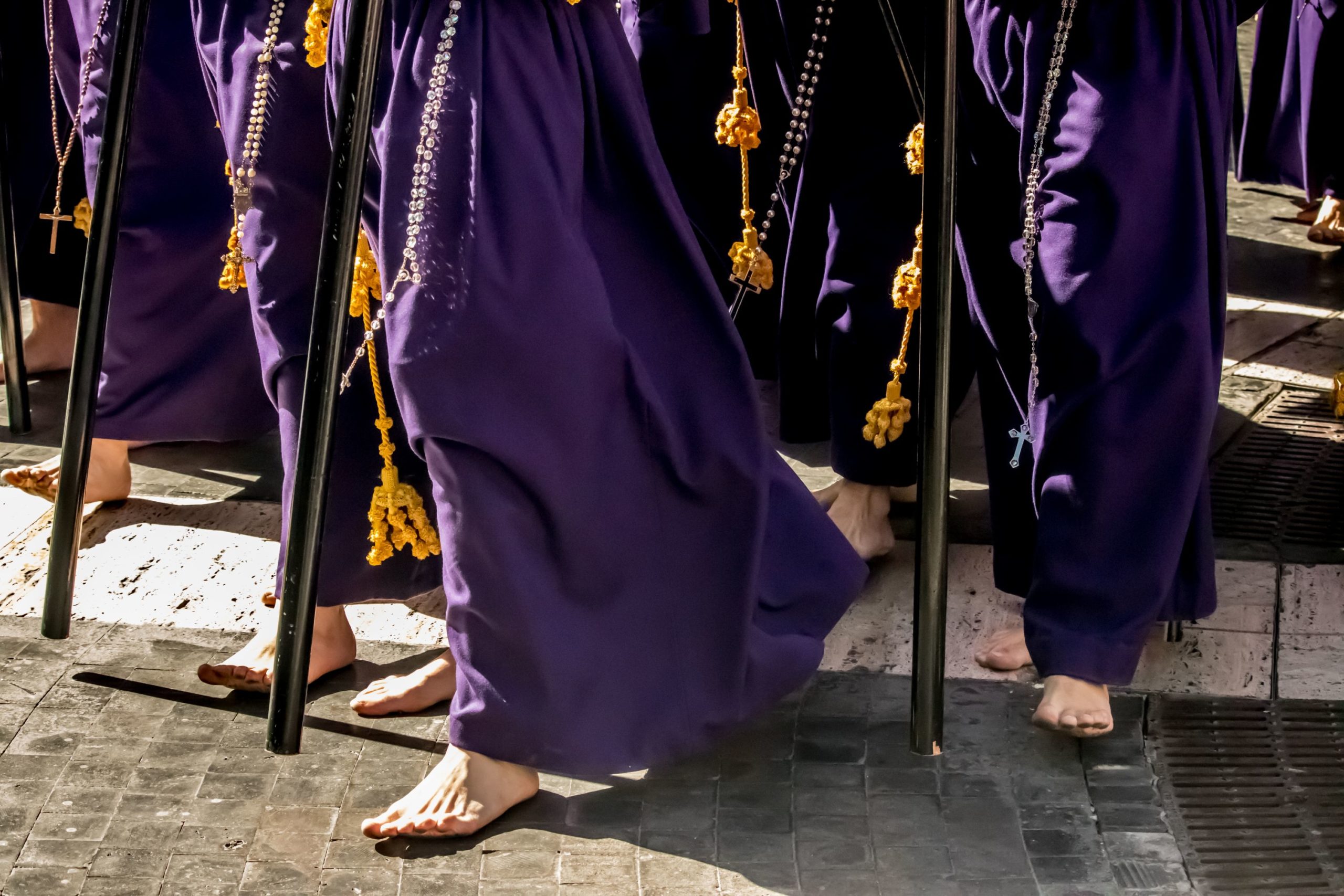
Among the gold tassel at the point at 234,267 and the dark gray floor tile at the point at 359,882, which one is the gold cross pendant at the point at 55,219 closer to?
the gold tassel at the point at 234,267

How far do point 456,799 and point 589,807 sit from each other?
0.22 m

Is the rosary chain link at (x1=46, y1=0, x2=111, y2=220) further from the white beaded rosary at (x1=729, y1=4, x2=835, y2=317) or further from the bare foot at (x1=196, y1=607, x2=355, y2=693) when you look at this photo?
the white beaded rosary at (x1=729, y1=4, x2=835, y2=317)

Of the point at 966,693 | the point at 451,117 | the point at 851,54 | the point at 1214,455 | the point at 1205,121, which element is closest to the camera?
the point at 451,117

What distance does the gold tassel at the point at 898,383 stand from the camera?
125 inches

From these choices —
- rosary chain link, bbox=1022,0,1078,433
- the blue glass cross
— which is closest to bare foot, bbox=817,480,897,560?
the blue glass cross

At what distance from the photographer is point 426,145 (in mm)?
2305

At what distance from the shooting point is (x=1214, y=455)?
394 centimetres

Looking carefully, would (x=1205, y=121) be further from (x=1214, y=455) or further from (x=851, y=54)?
(x=1214, y=455)

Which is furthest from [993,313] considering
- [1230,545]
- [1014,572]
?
[1230,545]

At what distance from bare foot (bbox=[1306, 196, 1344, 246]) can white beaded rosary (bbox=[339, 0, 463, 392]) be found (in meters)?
4.01

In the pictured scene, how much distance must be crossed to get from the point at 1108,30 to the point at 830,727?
123cm

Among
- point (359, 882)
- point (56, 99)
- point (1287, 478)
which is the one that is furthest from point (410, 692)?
point (1287, 478)

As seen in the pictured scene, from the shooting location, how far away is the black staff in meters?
3.89

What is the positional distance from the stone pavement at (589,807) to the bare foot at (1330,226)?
3111 mm
